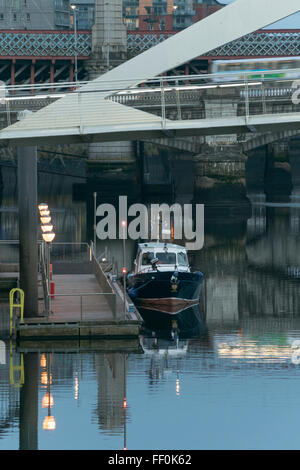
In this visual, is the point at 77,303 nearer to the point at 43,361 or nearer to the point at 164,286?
the point at 164,286

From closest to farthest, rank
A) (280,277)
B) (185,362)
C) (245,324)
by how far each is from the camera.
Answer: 1. (185,362)
2. (245,324)
3. (280,277)

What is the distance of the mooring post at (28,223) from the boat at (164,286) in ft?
29.9

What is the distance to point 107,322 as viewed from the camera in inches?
1447

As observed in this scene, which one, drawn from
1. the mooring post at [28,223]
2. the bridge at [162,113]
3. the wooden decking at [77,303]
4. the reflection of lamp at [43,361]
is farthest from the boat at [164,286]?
the bridge at [162,113]

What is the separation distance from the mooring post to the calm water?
202 centimetres

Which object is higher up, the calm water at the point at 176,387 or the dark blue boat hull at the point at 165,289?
the dark blue boat hull at the point at 165,289

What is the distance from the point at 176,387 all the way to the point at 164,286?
1350 cm

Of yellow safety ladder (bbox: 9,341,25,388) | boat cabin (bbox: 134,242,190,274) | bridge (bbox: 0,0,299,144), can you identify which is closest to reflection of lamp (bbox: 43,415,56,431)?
yellow safety ladder (bbox: 9,341,25,388)

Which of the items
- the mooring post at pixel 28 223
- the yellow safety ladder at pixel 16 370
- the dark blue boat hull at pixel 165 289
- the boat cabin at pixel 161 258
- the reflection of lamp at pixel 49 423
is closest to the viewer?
the reflection of lamp at pixel 49 423

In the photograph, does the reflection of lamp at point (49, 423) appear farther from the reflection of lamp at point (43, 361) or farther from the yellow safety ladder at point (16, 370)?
the reflection of lamp at point (43, 361)

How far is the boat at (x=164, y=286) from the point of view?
45562 millimetres
